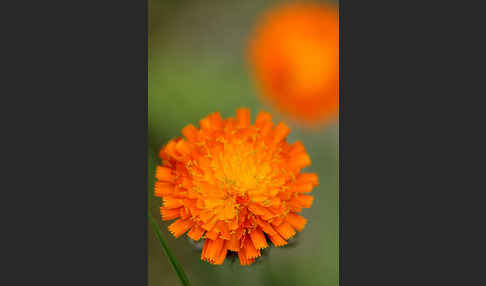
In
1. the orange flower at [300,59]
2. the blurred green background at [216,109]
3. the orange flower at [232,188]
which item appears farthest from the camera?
the orange flower at [300,59]

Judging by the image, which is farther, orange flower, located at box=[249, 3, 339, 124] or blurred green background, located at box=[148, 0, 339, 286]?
orange flower, located at box=[249, 3, 339, 124]

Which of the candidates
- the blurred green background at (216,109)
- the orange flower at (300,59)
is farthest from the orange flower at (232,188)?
the orange flower at (300,59)

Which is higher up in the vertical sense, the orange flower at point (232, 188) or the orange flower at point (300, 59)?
the orange flower at point (300, 59)

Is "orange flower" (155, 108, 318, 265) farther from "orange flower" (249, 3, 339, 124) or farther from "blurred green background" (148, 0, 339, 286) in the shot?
"orange flower" (249, 3, 339, 124)

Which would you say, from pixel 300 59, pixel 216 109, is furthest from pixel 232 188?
pixel 300 59

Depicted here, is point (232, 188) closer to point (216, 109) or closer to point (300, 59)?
point (216, 109)

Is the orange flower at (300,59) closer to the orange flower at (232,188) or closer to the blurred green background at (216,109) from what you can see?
the blurred green background at (216,109)

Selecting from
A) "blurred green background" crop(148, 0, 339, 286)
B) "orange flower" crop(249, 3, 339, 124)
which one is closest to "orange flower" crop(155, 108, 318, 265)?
"blurred green background" crop(148, 0, 339, 286)
